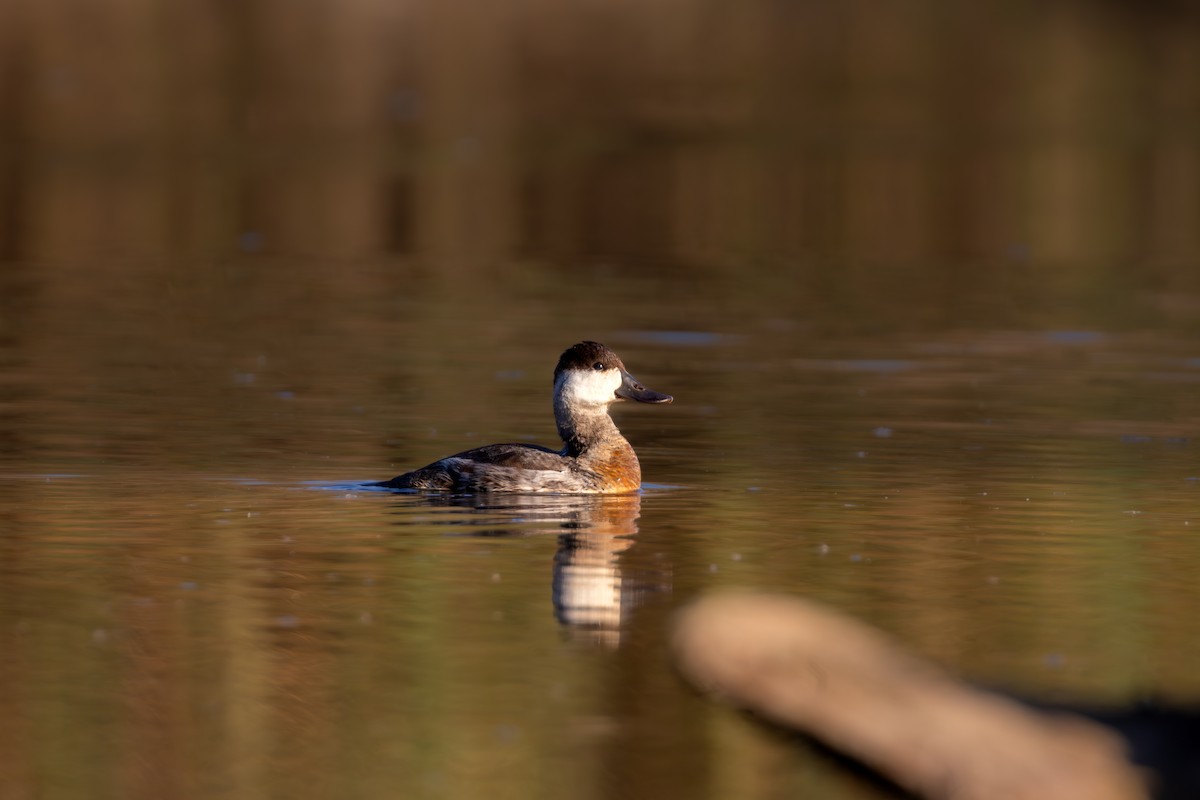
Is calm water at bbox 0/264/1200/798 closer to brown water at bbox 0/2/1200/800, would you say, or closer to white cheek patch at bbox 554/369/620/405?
brown water at bbox 0/2/1200/800

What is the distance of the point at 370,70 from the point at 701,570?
59.0 metres

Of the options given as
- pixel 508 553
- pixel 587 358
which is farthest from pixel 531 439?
pixel 508 553

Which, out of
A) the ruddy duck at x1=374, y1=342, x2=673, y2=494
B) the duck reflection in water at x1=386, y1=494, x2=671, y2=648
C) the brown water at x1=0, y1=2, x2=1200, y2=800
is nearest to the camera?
the brown water at x1=0, y1=2, x2=1200, y2=800

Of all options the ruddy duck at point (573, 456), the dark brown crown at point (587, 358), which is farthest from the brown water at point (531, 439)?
the dark brown crown at point (587, 358)

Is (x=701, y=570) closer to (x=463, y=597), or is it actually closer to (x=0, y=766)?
(x=463, y=597)

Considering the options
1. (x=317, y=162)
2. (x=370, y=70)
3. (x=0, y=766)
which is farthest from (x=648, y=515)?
(x=370, y=70)

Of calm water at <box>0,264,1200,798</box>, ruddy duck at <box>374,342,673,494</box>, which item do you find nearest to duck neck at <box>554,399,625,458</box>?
ruddy duck at <box>374,342,673,494</box>

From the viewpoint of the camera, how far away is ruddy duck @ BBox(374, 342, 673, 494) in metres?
14.9

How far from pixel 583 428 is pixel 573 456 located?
0.65 feet

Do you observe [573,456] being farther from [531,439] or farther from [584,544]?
[531,439]

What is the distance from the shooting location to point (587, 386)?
15.8 m

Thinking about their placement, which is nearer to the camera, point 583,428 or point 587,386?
point 583,428

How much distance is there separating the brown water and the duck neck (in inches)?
20.4

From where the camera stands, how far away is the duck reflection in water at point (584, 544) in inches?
458
